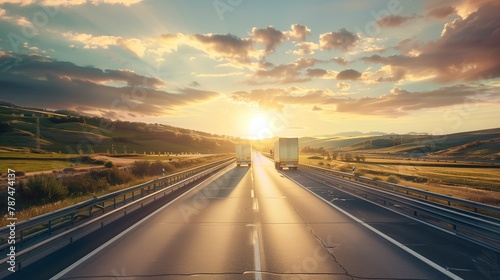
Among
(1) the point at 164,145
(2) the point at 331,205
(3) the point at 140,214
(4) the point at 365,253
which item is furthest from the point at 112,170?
(1) the point at 164,145

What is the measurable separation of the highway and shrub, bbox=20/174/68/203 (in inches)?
342

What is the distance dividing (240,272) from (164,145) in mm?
132435

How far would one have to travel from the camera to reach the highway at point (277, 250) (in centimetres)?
643

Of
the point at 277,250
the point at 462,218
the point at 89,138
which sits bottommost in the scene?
the point at 277,250

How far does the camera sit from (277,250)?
7.96 m

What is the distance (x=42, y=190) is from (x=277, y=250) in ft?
51.8

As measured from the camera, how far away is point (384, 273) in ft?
20.9

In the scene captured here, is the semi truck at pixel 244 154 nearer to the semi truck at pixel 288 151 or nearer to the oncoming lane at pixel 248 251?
the semi truck at pixel 288 151

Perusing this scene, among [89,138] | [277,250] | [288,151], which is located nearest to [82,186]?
[277,250]

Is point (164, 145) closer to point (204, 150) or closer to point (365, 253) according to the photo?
point (204, 150)

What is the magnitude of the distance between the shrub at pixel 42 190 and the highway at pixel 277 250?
869 centimetres

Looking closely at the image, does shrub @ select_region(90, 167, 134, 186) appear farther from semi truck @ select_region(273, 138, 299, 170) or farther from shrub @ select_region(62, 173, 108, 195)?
semi truck @ select_region(273, 138, 299, 170)

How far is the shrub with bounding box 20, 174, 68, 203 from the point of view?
17797 mm

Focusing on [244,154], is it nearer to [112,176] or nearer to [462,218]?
[112,176]
